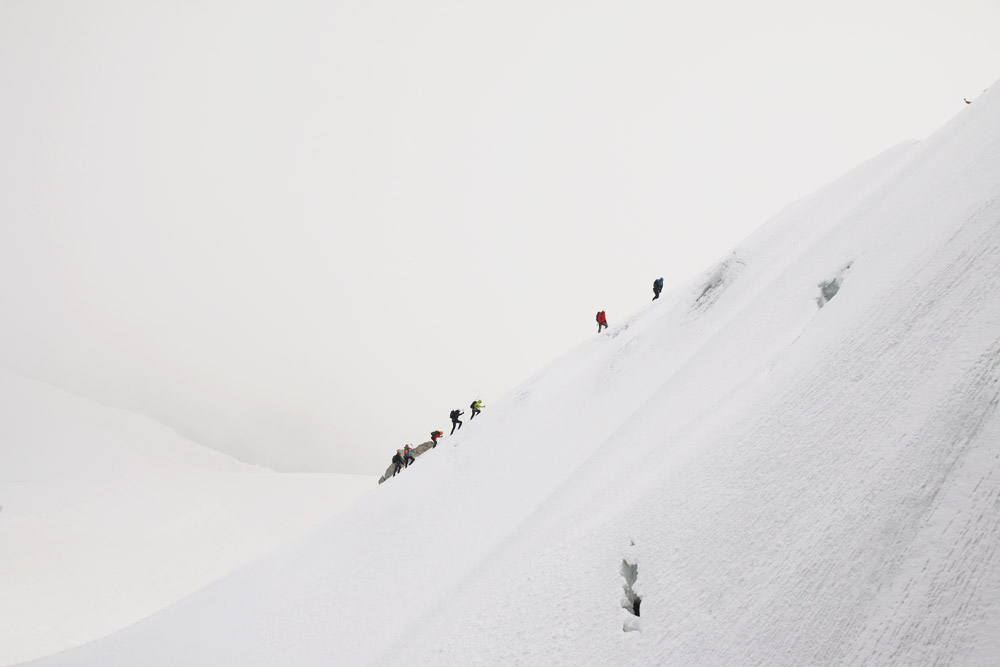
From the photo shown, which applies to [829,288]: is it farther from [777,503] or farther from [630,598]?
[630,598]

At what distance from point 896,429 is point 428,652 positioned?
30.0ft

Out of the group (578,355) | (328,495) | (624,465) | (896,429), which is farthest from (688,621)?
(328,495)

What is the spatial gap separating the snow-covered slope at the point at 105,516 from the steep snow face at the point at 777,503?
3919cm

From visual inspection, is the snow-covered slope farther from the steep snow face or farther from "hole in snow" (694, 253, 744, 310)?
"hole in snow" (694, 253, 744, 310)

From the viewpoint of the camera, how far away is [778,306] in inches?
539

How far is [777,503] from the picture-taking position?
694cm

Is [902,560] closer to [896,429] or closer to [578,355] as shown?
[896,429]

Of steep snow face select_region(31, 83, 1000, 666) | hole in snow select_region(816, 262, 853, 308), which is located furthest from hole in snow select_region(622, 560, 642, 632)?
hole in snow select_region(816, 262, 853, 308)

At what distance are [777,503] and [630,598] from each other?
106 inches

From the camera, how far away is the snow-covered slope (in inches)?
1734

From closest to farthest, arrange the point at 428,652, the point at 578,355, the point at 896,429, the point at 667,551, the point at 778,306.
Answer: the point at 896,429, the point at 667,551, the point at 428,652, the point at 778,306, the point at 578,355

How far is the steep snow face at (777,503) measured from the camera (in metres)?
5.45

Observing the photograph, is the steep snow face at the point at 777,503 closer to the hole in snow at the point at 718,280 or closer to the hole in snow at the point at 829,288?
the hole in snow at the point at 829,288

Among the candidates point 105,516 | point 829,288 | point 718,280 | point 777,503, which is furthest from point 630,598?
point 105,516
